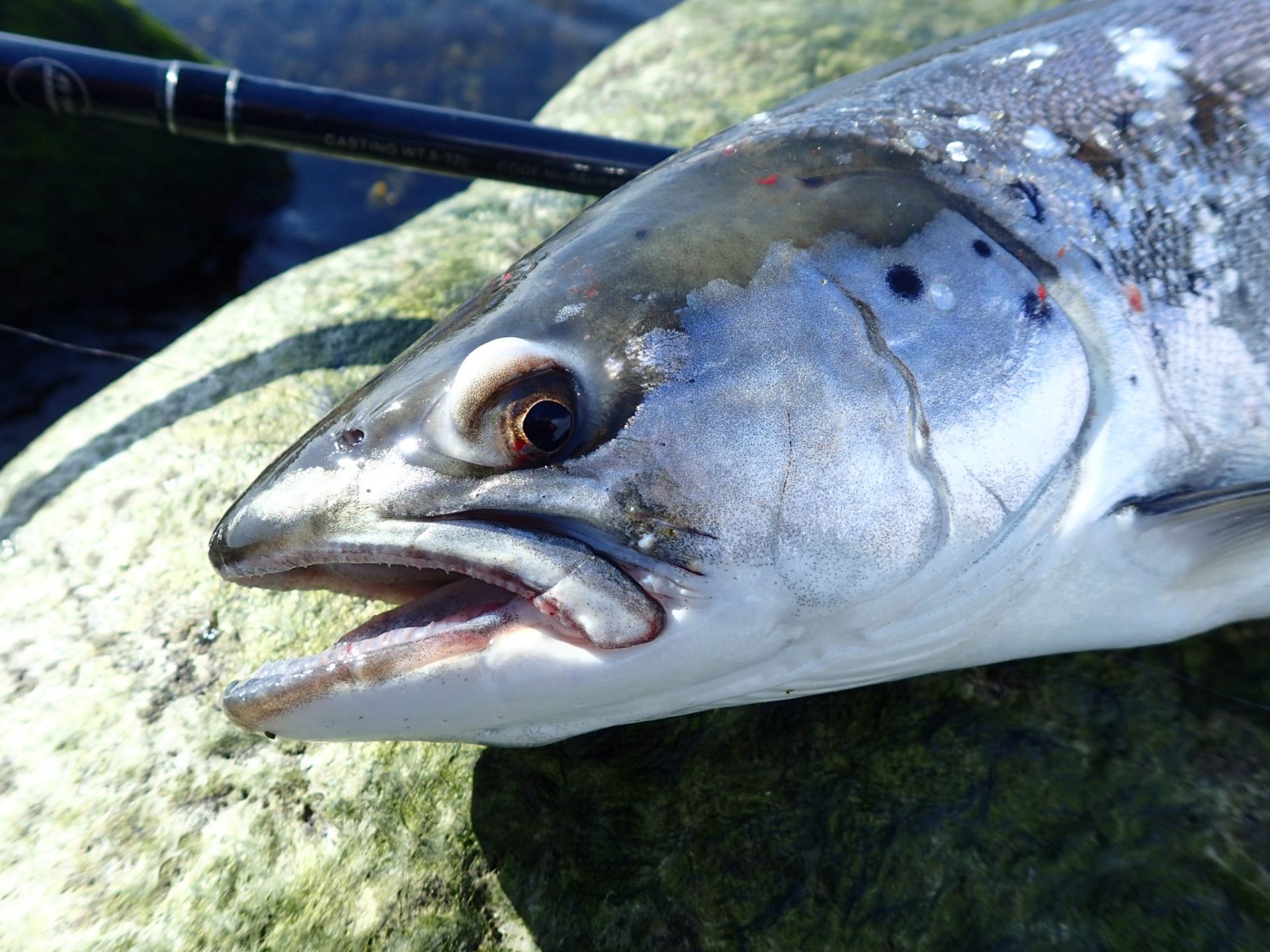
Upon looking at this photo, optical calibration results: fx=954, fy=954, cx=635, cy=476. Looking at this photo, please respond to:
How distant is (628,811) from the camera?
2.05m

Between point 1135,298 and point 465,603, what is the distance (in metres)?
1.46

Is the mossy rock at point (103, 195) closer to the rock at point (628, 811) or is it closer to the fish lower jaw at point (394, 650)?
the rock at point (628, 811)

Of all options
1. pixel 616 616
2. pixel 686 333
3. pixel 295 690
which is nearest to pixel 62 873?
pixel 295 690

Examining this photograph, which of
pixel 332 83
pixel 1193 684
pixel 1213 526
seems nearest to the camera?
pixel 1213 526

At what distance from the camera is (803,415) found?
1660mm

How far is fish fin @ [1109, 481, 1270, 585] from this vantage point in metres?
1.84

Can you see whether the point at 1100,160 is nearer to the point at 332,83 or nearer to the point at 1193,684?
the point at 1193,684

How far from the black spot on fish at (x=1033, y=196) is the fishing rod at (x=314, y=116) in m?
1.48

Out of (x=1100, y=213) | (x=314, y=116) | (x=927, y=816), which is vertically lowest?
(x=927, y=816)

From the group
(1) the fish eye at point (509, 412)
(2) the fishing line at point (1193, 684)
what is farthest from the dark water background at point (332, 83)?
(2) the fishing line at point (1193, 684)

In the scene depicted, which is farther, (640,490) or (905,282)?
(905,282)

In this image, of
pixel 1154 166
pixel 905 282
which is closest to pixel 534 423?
pixel 905 282

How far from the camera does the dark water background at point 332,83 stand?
4430 mm

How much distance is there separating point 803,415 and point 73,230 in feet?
14.1
